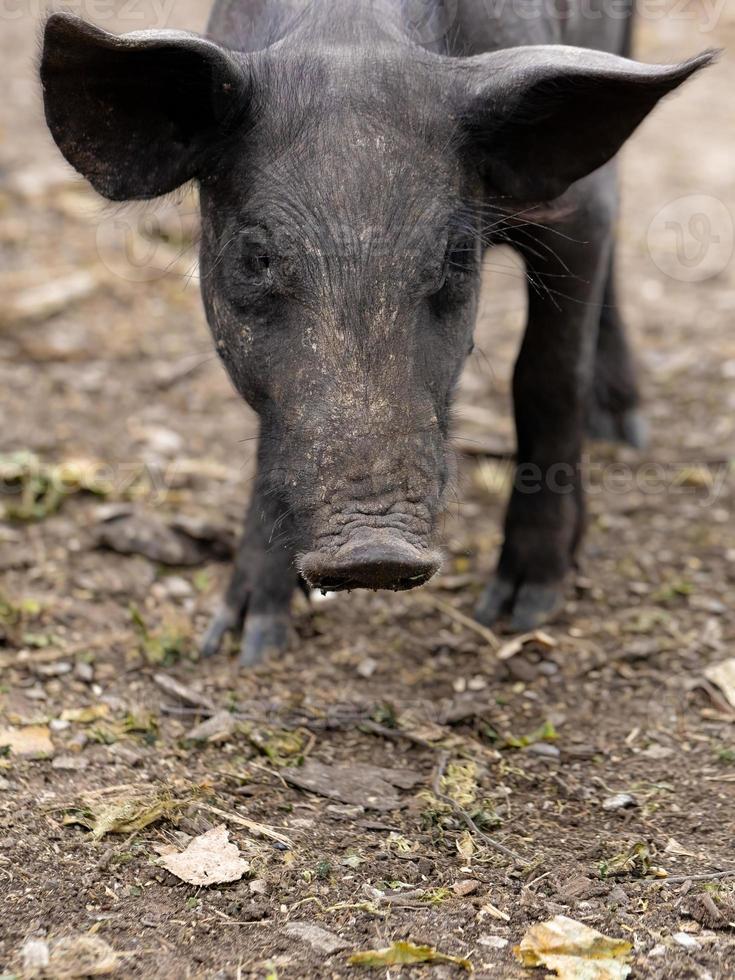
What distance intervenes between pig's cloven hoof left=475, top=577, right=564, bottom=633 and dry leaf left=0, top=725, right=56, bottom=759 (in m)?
1.86

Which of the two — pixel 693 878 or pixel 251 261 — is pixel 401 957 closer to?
pixel 693 878

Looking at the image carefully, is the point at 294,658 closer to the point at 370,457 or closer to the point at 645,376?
the point at 370,457

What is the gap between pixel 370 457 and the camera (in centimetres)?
350

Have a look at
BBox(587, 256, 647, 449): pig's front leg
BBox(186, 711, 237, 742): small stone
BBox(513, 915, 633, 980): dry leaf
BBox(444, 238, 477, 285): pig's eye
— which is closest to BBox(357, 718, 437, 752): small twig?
BBox(186, 711, 237, 742): small stone

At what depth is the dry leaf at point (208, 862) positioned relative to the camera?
3.34m

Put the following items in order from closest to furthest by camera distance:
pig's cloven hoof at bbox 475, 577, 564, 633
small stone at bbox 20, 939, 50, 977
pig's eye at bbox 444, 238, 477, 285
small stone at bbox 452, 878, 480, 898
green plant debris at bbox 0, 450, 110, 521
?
small stone at bbox 20, 939, 50, 977 < small stone at bbox 452, 878, 480, 898 < pig's eye at bbox 444, 238, 477, 285 < pig's cloven hoof at bbox 475, 577, 564, 633 < green plant debris at bbox 0, 450, 110, 521

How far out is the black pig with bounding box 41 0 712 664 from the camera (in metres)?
3.55

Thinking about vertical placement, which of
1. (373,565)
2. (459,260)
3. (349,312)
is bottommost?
(373,565)

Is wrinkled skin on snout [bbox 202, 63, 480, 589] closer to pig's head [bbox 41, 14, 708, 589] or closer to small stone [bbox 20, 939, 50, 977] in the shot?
pig's head [bbox 41, 14, 708, 589]

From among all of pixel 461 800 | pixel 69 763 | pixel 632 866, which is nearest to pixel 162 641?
pixel 69 763

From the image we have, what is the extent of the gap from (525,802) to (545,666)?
1.02 meters

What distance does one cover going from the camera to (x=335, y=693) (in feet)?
15.0

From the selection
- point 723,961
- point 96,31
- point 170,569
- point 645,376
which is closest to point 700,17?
point 645,376

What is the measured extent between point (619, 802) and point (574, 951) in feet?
2.84
